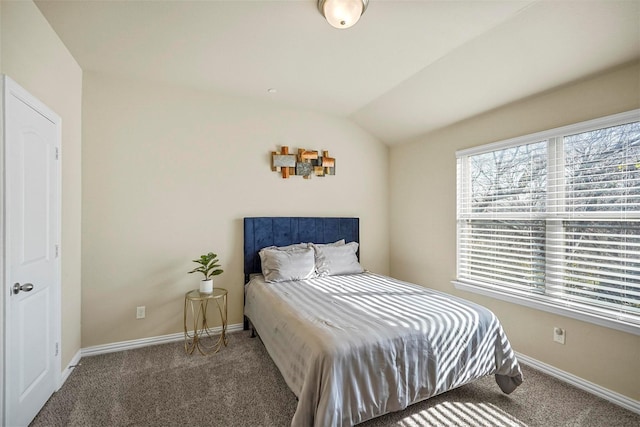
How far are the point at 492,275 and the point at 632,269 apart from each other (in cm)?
106

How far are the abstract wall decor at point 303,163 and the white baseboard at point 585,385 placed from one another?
2750 millimetres

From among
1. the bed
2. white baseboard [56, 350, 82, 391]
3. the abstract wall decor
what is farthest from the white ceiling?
white baseboard [56, 350, 82, 391]

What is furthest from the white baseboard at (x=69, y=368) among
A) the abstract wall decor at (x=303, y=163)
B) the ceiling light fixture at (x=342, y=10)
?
the ceiling light fixture at (x=342, y=10)

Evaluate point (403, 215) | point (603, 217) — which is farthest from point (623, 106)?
point (403, 215)

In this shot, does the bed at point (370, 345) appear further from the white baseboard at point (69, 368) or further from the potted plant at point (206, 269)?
the white baseboard at point (69, 368)

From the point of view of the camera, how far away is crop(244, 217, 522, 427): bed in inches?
63.6

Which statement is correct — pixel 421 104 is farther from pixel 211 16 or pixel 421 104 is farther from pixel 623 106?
pixel 211 16

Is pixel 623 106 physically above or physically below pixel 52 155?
above

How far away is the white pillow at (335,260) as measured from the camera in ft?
11.1

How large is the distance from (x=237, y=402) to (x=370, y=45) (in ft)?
9.13

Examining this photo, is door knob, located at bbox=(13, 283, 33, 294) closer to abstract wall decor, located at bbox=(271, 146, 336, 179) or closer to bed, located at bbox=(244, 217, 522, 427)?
bed, located at bbox=(244, 217, 522, 427)

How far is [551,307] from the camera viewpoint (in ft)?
8.00

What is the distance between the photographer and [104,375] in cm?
241

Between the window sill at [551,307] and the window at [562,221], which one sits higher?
the window at [562,221]
